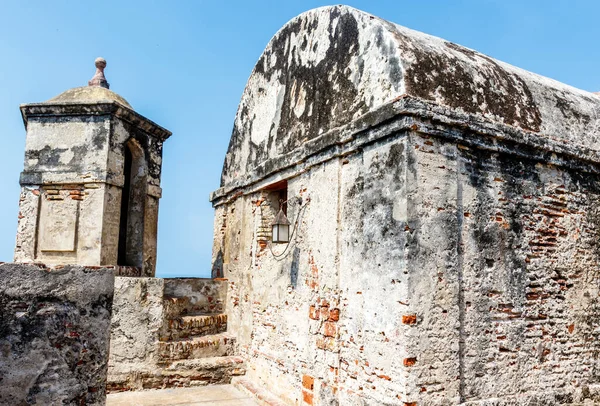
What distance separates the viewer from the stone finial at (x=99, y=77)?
8.55 meters

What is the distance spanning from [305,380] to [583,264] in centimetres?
339

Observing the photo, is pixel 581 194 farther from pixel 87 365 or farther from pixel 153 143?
pixel 153 143

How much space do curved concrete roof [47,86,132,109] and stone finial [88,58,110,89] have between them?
360 millimetres

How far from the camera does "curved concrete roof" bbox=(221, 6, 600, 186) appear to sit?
494cm

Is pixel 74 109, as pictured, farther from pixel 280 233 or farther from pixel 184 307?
pixel 280 233

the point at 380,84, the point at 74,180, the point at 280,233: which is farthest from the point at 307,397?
the point at 74,180

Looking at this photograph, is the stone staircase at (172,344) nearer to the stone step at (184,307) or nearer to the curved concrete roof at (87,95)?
→ the stone step at (184,307)

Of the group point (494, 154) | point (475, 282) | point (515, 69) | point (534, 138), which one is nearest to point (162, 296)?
point (475, 282)

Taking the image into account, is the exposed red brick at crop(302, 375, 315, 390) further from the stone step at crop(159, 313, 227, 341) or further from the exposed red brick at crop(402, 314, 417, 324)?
the stone step at crop(159, 313, 227, 341)

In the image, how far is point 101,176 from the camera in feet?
Answer: 24.5

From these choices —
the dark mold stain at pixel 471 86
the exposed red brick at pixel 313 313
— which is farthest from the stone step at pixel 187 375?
the dark mold stain at pixel 471 86

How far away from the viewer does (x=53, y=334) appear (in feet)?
11.2

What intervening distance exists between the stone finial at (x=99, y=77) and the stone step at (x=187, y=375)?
4.84m

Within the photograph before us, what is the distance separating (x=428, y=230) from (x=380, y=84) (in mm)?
1532
